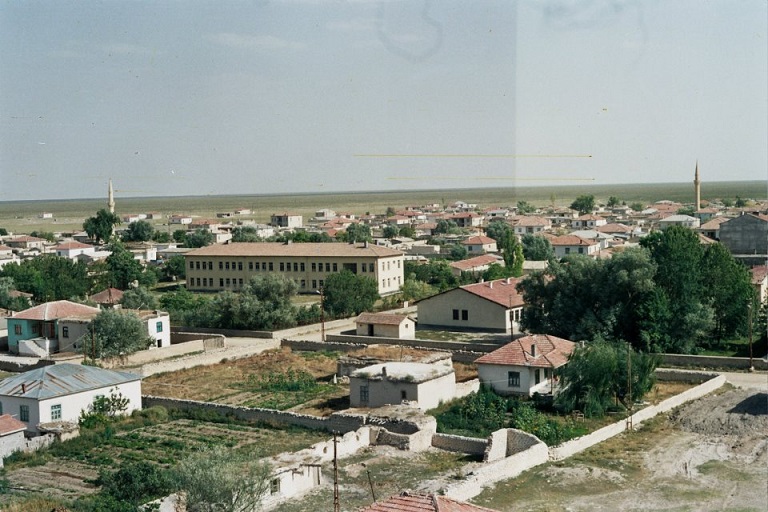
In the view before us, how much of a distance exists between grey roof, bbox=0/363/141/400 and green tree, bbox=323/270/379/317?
1798cm

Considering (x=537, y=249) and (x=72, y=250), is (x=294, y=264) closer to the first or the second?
(x=537, y=249)

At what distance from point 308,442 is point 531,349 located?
841 cm

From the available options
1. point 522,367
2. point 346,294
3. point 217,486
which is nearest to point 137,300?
point 346,294

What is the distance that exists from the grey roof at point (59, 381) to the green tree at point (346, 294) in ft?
59.0

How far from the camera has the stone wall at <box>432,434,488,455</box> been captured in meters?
22.7

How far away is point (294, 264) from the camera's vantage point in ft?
185

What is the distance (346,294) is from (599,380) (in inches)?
824

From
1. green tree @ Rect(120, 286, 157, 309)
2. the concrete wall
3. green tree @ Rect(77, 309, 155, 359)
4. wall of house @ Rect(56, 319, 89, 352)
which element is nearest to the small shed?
green tree @ Rect(77, 309, 155, 359)

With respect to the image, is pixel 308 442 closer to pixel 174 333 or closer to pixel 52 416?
pixel 52 416

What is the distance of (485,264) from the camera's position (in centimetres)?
6169

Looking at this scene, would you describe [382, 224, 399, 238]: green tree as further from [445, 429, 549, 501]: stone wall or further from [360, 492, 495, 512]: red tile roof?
[360, 492, 495, 512]: red tile roof

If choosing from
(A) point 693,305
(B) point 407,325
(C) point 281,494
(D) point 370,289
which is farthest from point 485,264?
(C) point 281,494

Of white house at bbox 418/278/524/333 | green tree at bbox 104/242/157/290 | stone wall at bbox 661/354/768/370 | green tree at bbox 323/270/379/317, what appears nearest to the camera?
stone wall at bbox 661/354/768/370

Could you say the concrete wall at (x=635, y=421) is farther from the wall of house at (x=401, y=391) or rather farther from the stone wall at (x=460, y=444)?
the wall of house at (x=401, y=391)
